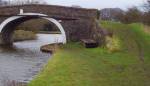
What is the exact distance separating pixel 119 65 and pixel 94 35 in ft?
62.6

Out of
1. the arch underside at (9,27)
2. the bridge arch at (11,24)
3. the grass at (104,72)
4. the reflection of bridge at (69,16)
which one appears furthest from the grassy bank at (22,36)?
the grass at (104,72)

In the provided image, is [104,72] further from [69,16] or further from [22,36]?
[22,36]

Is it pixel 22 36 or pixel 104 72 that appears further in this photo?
pixel 22 36

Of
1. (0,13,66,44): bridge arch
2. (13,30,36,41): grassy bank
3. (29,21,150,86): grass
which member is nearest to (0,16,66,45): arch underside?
(0,13,66,44): bridge arch

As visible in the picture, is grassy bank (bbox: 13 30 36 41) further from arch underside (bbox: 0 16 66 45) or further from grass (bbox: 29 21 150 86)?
grass (bbox: 29 21 150 86)

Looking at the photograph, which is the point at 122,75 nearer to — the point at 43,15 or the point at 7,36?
the point at 43,15

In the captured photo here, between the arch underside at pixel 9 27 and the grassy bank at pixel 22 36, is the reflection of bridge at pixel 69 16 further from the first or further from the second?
the grassy bank at pixel 22 36

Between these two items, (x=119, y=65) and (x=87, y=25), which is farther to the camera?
(x=87, y=25)

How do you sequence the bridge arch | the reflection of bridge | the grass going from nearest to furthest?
the grass, the reflection of bridge, the bridge arch

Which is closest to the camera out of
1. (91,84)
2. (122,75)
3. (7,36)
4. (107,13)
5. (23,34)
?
(91,84)

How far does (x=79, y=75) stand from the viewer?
18.6 meters

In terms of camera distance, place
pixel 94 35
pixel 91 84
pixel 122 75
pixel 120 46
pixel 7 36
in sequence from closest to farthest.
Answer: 1. pixel 91 84
2. pixel 122 75
3. pixel 120 46
4. pixel 94 35
5. pixel 7 36

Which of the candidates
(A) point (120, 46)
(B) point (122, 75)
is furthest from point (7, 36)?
(B) point (122, 75)

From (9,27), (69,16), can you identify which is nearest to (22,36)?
(9,27)
